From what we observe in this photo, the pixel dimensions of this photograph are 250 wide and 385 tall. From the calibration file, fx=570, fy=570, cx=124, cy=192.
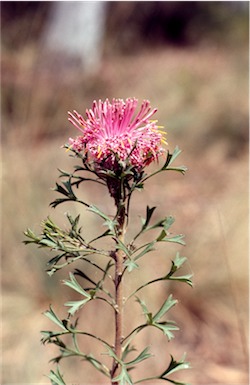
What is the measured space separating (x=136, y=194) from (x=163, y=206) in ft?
0.47

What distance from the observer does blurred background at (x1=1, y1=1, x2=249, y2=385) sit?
1.80 metres

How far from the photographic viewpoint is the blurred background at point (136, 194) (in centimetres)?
180

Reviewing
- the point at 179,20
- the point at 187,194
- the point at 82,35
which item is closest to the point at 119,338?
the point at 187,194

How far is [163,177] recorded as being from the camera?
9.69ft

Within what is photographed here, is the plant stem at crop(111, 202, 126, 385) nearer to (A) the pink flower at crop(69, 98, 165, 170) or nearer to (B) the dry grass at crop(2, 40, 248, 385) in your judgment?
(A) the pink flower at crop(69, 98, 165, 170)

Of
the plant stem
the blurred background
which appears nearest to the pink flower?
the plant stem

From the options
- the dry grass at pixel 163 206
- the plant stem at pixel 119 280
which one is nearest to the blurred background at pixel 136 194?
the dry grass at pixel 163 206

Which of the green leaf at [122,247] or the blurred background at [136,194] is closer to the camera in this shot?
the green leaf at [122,247]

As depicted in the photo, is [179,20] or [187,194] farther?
[179,20]

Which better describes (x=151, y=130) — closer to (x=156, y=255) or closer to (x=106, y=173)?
(x=106, y=173)

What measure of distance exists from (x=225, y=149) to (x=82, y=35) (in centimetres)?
153

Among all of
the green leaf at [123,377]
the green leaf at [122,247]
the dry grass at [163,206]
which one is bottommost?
the green leaf at [123,377]

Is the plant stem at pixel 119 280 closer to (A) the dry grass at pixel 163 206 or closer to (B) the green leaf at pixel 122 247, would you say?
(B) the green leaf at pixel 122 247

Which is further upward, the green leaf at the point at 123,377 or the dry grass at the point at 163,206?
the dry grass at the point at 163,206
